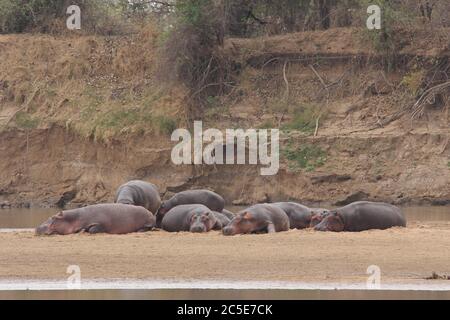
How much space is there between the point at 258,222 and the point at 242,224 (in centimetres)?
33

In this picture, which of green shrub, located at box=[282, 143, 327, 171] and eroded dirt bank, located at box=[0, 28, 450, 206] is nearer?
eroded dirt bank, located at box=[0, 28, 450, 206]

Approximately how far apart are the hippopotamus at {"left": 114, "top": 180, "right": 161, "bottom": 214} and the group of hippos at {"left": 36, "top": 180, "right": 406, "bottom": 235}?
1.29 m

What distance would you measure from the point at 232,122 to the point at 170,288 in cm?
1899

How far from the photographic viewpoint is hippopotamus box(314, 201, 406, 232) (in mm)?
19750

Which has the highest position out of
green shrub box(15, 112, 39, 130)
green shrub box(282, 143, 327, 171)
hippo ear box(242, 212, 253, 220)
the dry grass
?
the dry grass

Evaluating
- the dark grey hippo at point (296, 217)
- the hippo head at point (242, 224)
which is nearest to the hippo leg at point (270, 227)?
the hippo head at point (242, 224)

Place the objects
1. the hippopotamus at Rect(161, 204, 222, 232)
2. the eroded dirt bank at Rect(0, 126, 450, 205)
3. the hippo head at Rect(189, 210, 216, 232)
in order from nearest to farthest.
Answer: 1. the hippo head at Rect(189, 210, 216, 232)
2. the hippopotamus at Rect(161, 204, 222, 232)
3. the eroded dirt bank at Rect(0, 126, 450, 205)

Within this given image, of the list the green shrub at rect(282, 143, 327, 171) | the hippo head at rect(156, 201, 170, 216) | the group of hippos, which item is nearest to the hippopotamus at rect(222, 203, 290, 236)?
the group of hippos

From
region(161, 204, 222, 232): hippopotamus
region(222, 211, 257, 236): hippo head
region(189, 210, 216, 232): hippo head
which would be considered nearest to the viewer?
region(222, 211, 257, 236): hippo head

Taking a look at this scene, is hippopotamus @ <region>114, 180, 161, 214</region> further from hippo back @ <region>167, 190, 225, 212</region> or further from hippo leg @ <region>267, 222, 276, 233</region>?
hippo leg @ <region>267, 222, 276, 233</region>

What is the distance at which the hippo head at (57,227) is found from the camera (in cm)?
1959

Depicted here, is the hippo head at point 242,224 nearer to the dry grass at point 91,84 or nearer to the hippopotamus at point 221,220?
the hippopotamus at point 221,220

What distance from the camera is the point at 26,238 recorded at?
62.2 feet

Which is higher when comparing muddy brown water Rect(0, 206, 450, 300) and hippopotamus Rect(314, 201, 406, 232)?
hippopotamus Rect(314, 201, 406, 232)
